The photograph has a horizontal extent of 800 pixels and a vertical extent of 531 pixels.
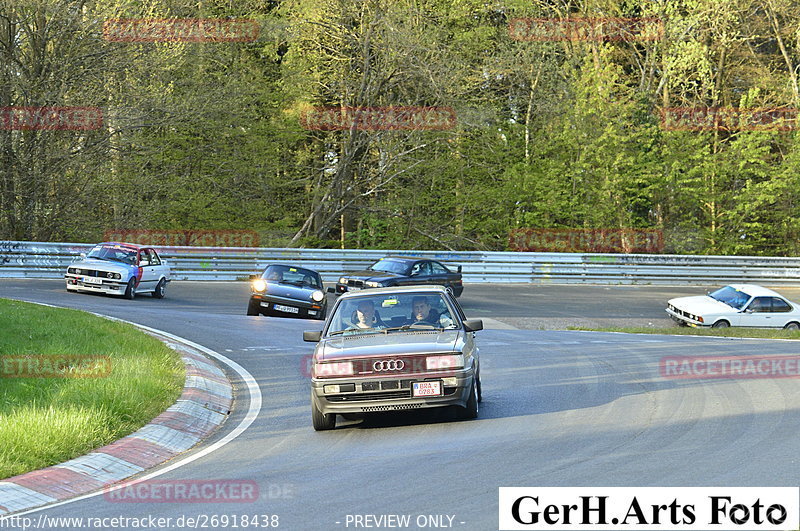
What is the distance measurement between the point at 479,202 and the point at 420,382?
36.5 metres

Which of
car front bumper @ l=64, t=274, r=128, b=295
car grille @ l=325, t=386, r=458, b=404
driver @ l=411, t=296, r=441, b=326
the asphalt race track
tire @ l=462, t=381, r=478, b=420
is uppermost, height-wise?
driver @ l=411, t=296, r=441, b=326

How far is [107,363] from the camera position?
13188 mm

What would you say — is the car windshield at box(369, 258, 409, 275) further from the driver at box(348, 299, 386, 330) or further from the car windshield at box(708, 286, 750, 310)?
the driver at box(348, 299, 386, 330)

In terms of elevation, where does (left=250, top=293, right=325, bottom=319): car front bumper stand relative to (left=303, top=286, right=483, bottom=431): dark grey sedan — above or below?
below

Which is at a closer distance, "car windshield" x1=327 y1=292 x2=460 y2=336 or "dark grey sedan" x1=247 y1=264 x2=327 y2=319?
"car windshield" x1=327 y1=292 x2=460 y2=336

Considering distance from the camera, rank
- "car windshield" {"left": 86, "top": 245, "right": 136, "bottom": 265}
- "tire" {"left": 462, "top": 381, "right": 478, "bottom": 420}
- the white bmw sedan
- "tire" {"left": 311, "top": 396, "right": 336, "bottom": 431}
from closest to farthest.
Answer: "tire" {"left": 311, "top": 396, "right": 336, "bottom": 431} < "tire" {"left": 462, "top": 381, "right": 478, "bottom": 420} < "car windshield" {"left": 86, "top": 245, "right": 136, "bottom": 265} < the white bmw sedan

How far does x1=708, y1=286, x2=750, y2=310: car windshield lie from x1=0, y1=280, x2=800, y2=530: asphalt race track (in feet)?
35.6

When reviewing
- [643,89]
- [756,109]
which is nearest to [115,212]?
[643,89]

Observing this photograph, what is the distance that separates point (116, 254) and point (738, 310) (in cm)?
1751

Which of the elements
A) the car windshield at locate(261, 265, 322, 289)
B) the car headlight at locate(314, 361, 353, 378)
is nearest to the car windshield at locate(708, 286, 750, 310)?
the car windshield at locate(261, 265, 322, 289)

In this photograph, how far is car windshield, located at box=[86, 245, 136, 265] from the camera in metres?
26.7

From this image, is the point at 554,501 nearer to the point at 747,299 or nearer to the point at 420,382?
the point at 420,382

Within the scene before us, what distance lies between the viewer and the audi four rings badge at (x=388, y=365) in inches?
383

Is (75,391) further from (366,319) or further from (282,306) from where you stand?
(282,306)
